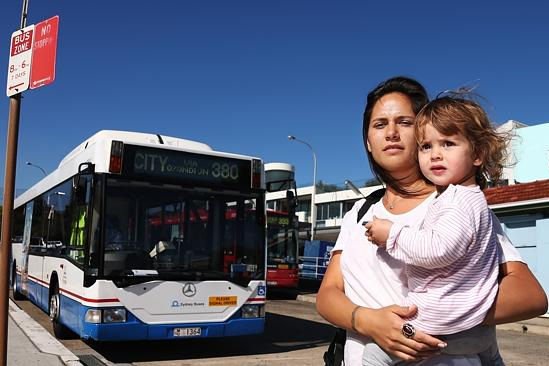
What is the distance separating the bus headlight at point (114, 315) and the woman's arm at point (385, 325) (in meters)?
6.23

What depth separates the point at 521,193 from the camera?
15.9 meters

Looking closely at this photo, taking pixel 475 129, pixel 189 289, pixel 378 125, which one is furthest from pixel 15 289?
pixel 475 129

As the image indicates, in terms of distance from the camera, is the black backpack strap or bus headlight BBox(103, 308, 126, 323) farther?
bus headlight BBox(103, 308, 126, 323)

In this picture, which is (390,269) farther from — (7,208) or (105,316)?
(105,316)

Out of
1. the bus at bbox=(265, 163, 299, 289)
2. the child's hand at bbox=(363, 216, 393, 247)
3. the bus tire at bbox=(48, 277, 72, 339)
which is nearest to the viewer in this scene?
the child's hand at bbox=(363, 216, 393, 247)

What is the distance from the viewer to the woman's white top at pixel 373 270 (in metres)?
1.90

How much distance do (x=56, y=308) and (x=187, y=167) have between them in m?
3.42

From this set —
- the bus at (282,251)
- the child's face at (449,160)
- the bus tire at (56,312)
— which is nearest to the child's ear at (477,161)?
→ the child's face at (449,160)

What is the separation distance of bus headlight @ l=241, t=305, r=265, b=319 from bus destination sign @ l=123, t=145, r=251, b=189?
1.82 m

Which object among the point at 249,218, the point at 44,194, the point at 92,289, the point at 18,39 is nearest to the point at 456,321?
the point at 18,39

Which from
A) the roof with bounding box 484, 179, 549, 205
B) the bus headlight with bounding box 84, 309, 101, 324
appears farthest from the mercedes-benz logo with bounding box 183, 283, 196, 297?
the roof with bounding box 484, 179, 549, 205

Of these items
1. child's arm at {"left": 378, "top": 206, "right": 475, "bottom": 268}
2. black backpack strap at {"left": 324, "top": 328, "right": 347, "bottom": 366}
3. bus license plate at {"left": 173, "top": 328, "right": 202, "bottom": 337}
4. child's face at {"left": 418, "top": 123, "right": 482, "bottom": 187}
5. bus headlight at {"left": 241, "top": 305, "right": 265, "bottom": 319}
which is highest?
child's face at {"left": 418, "top": 123, "right": 482, "bottom": 187}

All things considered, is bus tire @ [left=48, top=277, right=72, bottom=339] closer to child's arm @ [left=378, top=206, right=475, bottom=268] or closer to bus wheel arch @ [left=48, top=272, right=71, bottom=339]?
bus wheel arch @ [left=48, top=272, right=71, bottom=339]

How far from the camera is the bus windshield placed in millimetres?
7996
